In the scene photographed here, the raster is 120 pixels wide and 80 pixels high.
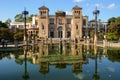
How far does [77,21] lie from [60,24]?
190 inches

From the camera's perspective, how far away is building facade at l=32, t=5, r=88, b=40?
7406 centimetres

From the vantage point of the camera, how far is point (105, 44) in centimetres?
3856

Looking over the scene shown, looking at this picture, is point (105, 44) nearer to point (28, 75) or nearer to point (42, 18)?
point (28, 75)

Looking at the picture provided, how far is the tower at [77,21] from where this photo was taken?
74125 mm

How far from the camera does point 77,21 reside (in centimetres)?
7469

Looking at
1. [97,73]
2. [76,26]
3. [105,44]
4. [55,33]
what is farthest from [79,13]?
[97,73]

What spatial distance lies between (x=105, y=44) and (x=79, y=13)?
3703cm

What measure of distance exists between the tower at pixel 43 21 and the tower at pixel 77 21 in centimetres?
723

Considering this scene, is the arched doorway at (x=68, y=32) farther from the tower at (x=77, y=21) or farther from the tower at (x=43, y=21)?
the tower at (x=43, y=21)

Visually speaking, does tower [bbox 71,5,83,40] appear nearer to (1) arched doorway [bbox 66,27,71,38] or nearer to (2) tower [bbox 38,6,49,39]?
(1) arched doorway [bbox 66,27,71,38]

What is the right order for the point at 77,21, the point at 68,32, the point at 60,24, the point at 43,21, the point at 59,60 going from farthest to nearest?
the point at 60,24, the point at 68,32, the point at 77,21, the point at 43,21, the point at 59,60

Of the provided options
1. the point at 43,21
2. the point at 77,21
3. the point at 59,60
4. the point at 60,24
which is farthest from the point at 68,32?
the point at 59,60

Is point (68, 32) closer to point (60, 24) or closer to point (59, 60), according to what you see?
→ point (60, 24)

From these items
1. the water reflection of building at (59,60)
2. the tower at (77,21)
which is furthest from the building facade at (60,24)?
the water reflection of building at (59,60)
